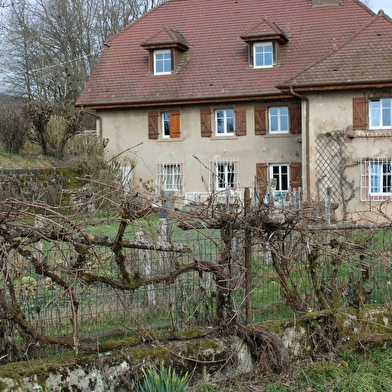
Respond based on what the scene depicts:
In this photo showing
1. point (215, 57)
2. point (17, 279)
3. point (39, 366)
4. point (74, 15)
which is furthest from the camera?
point (74, 15)

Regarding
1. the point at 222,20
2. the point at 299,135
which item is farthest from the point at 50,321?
the point at 222,20

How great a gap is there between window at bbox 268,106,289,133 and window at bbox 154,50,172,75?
4.99 metres

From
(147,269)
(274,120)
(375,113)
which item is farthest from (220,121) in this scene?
(147,269)

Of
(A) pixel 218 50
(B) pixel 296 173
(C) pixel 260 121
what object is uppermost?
(A) pixel 218 50

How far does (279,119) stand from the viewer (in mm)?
25203

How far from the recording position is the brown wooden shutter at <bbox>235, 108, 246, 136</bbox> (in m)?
25.4

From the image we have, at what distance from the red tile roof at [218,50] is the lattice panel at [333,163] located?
3.43 meters

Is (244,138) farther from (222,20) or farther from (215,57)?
(222,20)

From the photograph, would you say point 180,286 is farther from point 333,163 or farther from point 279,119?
point 279,119

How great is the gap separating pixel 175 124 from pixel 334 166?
24.3 ft

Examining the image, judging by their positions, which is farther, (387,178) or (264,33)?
(264,33)

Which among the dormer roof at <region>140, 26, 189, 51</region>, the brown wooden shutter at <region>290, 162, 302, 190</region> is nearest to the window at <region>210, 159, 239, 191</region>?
the brown wooden shutter at <region>290, 162, 302, 190</region>

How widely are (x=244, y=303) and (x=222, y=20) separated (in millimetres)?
24027

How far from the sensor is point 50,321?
557 cm
